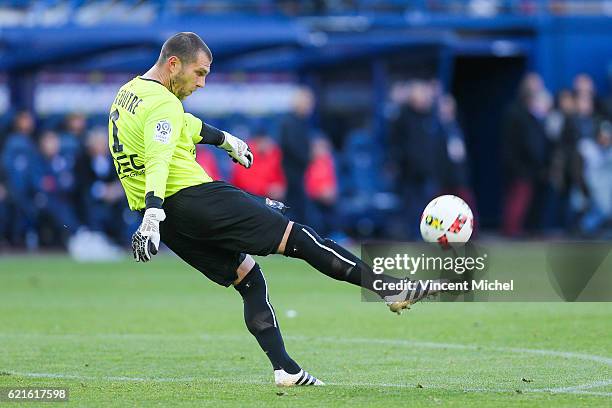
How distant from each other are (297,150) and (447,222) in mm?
13708

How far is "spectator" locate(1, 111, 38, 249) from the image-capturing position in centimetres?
Result: 2172

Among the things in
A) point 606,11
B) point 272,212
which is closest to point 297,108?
→ point 606,11

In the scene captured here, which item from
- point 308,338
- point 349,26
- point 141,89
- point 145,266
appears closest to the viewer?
point 141,89

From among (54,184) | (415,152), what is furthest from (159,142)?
(54,184)

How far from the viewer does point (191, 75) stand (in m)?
8.05

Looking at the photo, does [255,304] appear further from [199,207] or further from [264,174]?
[264,174]

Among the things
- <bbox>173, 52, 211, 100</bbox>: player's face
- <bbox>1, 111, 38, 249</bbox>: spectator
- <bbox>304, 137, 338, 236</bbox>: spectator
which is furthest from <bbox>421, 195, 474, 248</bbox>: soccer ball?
<bbox>304, 137, 338, 236</bbox>: spectator

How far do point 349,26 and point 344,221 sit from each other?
3590 mm

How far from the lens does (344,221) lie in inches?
982

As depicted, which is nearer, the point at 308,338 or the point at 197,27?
the point at 308,338

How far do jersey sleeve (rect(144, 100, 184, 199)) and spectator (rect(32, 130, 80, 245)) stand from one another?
14628 mm

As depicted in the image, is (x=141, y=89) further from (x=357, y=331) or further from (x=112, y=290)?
(x=112, y=290)

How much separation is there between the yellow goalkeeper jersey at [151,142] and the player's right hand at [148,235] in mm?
127

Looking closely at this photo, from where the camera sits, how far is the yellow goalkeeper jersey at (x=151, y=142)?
767cm
